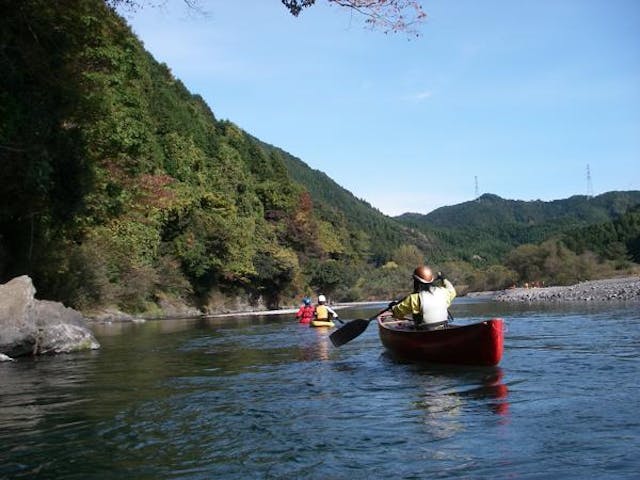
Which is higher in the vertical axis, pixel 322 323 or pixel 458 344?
pixel 458 344

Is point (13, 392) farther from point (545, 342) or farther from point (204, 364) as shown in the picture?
point (545, 342)

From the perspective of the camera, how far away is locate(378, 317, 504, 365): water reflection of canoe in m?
8.85

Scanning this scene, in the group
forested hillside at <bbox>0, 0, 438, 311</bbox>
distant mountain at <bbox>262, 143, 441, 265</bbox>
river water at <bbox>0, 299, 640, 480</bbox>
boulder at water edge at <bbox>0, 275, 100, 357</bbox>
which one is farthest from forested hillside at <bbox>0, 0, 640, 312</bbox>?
distant mountain at <bbox>262, 143, 441, 265</bbox>

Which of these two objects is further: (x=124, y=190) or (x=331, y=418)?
(x=124, y=190)

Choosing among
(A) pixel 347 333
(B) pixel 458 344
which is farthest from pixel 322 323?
(B) pixel 458 344

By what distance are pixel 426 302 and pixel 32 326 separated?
351 inches

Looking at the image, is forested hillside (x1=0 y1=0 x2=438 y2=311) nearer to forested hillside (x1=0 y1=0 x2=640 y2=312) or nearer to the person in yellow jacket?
forested hillside (x1=0 y1=0 x2=640 y2=312)

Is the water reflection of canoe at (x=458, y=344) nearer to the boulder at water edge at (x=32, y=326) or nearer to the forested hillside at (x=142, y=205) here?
the boulder at water edge at (x=32, y=326)

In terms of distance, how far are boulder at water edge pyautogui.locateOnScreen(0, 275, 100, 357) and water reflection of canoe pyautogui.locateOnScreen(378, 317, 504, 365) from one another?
8.30 m

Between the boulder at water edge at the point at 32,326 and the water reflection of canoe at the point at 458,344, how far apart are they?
830cm

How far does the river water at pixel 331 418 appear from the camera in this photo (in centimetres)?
467

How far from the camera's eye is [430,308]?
1015cm

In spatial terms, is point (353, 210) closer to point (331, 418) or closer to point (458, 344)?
point (458, 344)

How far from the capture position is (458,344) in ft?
30.0
